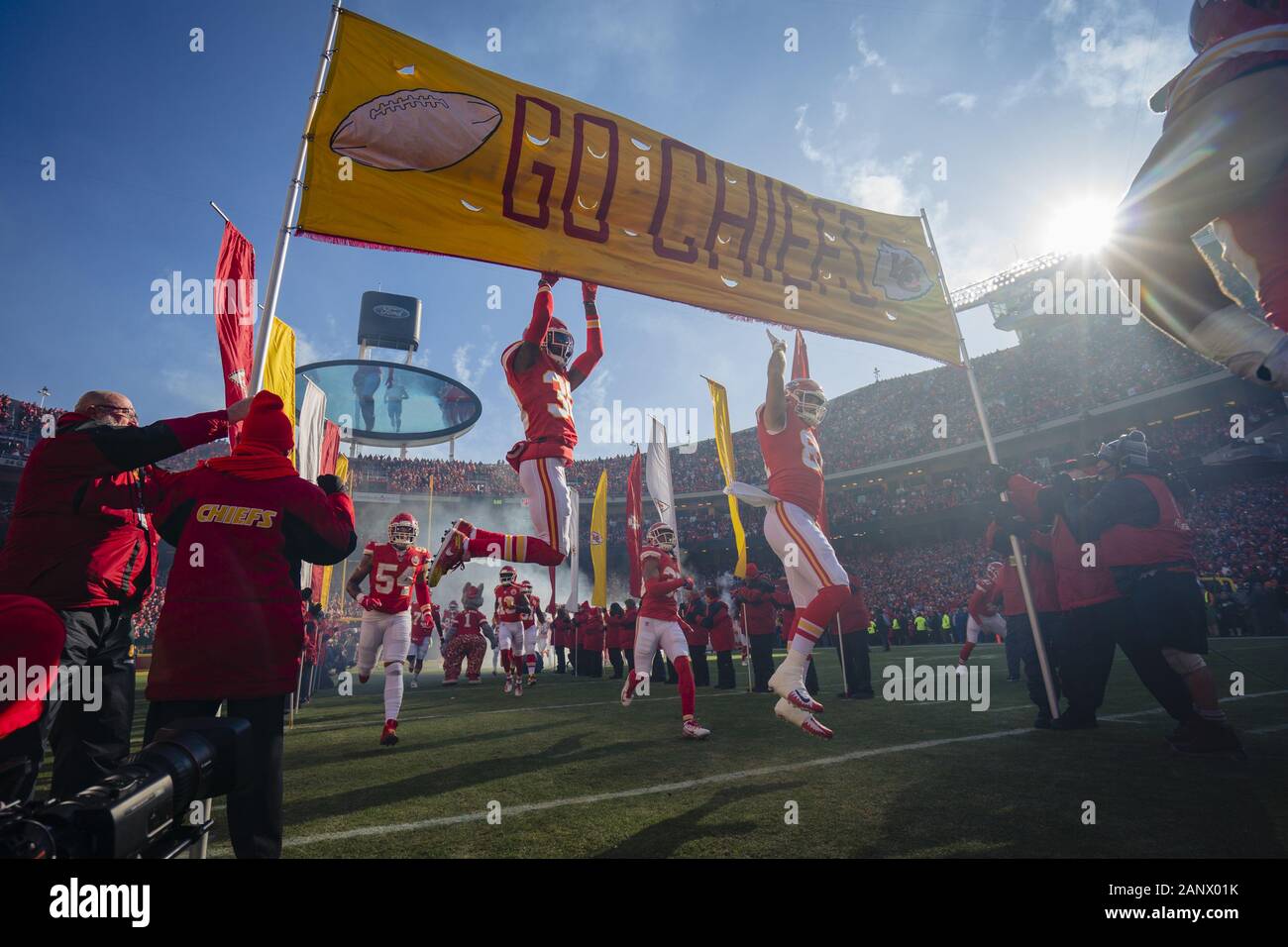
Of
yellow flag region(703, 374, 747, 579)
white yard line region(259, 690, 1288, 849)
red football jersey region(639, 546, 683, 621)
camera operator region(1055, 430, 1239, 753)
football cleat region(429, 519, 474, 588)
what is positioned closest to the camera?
white yard line region(259, 690, 1288, 849)

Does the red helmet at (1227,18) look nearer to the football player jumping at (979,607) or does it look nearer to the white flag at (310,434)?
the white flag at (310,434)

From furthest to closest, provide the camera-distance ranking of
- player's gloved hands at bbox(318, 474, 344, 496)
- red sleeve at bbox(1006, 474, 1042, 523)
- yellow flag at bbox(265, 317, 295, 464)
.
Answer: yellow flag at bbox(265, 317, 295, 464) → red sleeve at bbox(1006, 474, 1042, 523) → player's gloved hands at bbox(318, 474, 344, 496)

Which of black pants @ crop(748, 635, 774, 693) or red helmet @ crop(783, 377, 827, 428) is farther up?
red helmet @ crop(783, 377, 827, 428)

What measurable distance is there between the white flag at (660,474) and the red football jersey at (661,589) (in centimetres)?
664

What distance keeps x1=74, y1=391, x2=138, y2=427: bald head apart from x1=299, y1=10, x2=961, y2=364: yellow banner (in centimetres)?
160

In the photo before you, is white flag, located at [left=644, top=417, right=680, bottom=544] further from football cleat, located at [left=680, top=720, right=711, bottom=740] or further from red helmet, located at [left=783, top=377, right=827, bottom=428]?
red helmet, located at [left=783, top=377, right=827, bottom=428]

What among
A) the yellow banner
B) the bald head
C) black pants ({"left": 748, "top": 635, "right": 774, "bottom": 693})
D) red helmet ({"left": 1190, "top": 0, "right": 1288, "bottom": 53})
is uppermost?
the yellow banner

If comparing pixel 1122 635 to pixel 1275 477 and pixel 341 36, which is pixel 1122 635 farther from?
pixel 1275 477

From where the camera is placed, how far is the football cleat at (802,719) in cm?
433

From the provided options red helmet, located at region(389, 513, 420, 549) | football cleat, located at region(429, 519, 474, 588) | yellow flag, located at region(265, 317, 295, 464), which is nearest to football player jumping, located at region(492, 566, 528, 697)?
red helmet, located at region(389, 513, 420, 549)

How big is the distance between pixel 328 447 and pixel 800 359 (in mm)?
7843

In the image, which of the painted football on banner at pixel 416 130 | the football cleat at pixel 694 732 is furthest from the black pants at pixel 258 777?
the football cleat at pixel 694 732

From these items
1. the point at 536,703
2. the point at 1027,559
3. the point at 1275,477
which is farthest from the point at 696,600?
the point at 1275,477

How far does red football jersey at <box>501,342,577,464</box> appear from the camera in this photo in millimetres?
4953
